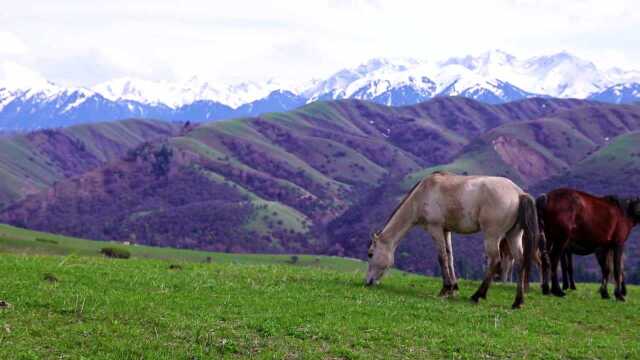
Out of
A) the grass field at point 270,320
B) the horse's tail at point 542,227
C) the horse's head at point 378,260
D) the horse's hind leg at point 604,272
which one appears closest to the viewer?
the grass field at point 270,320

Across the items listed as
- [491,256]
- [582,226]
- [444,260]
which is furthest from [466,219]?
[582,226]

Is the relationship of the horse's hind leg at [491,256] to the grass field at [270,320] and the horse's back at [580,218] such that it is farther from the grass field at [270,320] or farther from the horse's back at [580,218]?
the horse's back at [580,218]

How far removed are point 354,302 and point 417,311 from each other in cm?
174

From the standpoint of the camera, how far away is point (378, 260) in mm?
22734

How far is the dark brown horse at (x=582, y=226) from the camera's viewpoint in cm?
2330

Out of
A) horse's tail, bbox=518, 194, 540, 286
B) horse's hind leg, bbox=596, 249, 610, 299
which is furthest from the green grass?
horse's tail, bbox=518, 194, 540, 286

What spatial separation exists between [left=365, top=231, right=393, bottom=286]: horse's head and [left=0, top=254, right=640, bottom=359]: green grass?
512 mm

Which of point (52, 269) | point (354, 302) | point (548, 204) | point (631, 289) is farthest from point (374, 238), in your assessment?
point (631, 289)

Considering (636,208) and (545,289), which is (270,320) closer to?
(545,289)

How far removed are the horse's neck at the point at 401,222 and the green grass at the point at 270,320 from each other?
1688 mm

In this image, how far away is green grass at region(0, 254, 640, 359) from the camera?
13.9 m

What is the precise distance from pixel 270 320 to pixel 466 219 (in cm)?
787

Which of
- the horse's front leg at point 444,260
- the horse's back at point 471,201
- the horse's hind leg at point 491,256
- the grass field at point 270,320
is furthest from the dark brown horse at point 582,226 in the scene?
the horse's front leg at point 444,260

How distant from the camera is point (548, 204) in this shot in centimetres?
2345
